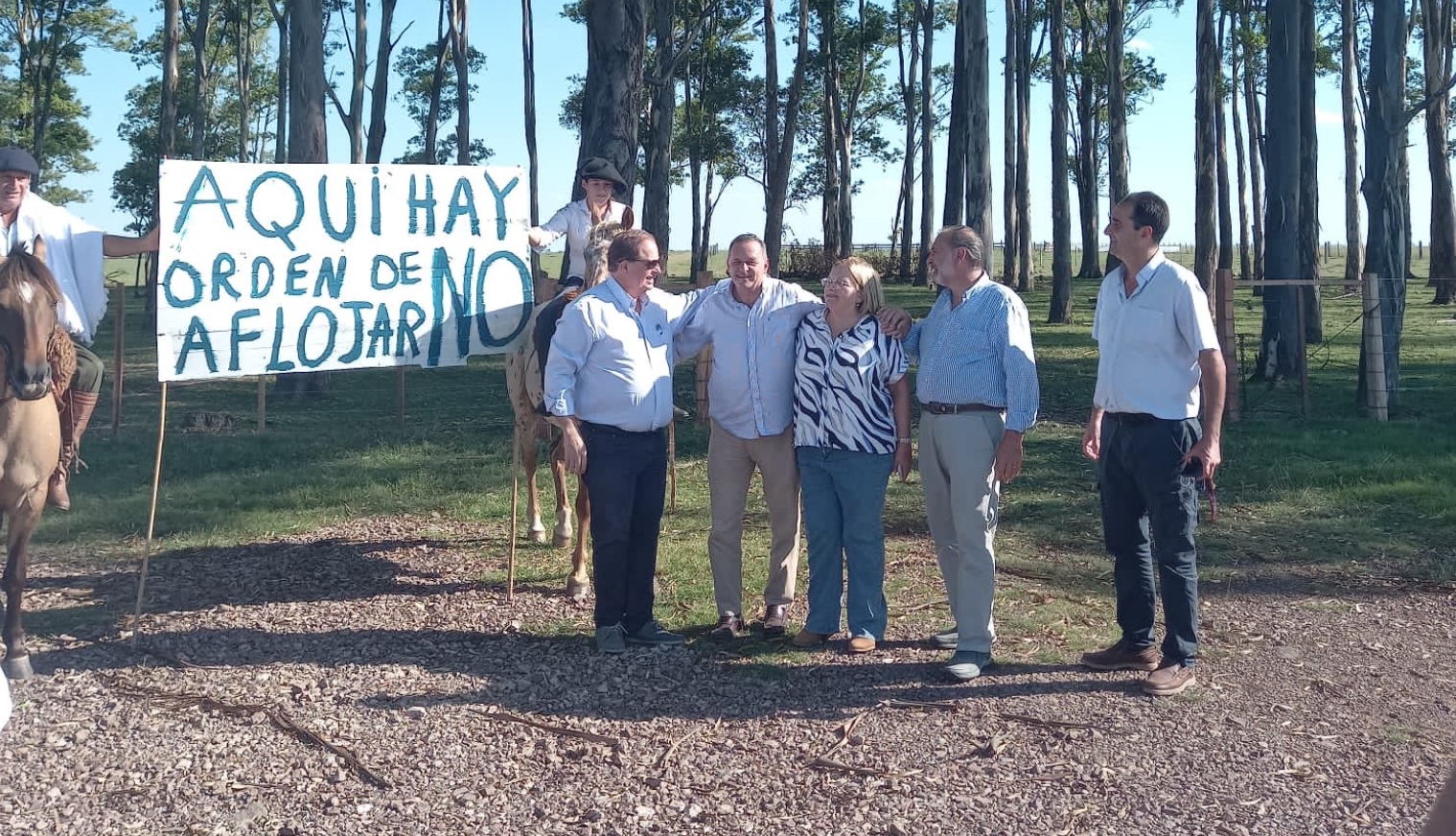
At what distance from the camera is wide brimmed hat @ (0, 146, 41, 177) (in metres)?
5.86

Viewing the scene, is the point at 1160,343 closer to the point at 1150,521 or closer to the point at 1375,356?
the point at 1150,521

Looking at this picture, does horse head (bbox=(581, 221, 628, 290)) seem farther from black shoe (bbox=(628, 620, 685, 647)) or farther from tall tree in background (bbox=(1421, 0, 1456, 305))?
tall tree in background (bbox=(1421, 0, 1456, 305))

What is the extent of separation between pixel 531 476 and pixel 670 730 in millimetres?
3643

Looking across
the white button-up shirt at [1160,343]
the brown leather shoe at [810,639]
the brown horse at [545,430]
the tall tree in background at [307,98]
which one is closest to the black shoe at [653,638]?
the brown leather shoe at [810,639]

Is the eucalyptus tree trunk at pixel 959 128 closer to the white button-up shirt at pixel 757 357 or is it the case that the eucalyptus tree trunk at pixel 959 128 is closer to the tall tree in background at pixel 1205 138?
the tall tree in background at pixel 1205 138

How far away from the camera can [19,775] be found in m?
4.56

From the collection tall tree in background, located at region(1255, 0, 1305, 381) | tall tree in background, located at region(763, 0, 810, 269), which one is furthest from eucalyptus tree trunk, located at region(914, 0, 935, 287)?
tall tree in background, located at region(1255, 0, 1305, 381)

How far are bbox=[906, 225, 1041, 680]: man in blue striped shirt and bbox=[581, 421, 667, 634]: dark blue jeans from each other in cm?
137

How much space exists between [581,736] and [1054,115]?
31.0 meters

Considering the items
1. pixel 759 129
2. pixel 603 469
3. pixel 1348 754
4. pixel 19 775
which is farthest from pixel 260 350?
pixel 759 129

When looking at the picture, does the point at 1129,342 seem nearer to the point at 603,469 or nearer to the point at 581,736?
the point at 603,469

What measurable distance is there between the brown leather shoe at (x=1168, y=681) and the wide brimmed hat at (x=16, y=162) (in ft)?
18.6

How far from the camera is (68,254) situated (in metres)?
6.12

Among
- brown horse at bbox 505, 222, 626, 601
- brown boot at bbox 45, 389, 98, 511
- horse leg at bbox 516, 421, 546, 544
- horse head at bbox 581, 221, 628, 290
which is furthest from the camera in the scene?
horse leg at bbox 516, 421, 546, 544
